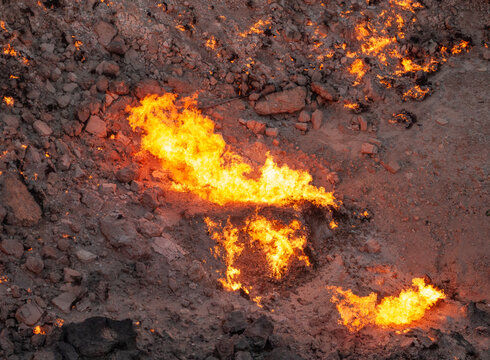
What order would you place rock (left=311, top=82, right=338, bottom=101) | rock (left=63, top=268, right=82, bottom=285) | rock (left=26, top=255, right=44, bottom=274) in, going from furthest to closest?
rock (left=311, top=82, right=338, bottom=101)
rock (left=63, top=268, right=82, bottom=285)
rock (left=26, top=255, right=44, bottom=274)

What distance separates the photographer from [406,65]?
805 centimetres

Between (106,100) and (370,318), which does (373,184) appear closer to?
(370,318)

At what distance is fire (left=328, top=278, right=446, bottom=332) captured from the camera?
5469 mm

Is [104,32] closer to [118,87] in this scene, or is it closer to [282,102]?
[118,87]

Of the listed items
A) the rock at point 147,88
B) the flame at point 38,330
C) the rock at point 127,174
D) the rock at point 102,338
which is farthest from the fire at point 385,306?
the rock at point 147,88

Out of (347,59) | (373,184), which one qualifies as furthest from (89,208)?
(347,59)

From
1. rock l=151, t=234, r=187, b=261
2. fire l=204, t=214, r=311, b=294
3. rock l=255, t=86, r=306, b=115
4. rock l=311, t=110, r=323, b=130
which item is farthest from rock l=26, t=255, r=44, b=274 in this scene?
rock l=311, t=110, r=323, b=130

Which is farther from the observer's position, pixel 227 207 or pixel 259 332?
pixel 227 207

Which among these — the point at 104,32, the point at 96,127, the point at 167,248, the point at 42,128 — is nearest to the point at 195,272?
the point at 167,248

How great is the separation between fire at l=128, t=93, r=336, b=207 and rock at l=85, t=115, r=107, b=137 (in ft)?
1.48

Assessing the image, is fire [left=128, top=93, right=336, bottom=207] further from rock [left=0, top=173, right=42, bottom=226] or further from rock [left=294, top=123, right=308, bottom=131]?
rock [left=0, top=173, right=42, bottom=226]

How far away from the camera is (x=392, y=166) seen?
272 inches

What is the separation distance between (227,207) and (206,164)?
777 millimetres

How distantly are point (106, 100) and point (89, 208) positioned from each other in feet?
5.71
